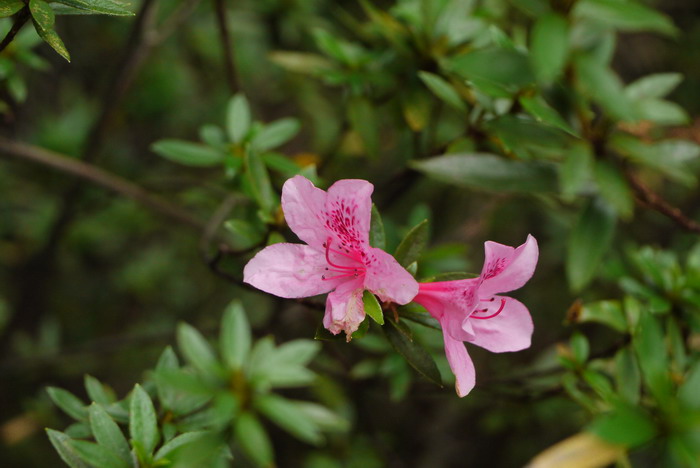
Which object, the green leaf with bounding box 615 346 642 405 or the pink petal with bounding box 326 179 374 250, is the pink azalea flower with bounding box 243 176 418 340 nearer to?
the pink petal with bounding box 326 179 374 250

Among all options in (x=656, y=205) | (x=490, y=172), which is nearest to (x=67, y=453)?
(x=490, y=172)

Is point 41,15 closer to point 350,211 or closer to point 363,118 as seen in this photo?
point 350,211

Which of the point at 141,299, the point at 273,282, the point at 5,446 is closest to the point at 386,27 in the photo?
the point at 273,282

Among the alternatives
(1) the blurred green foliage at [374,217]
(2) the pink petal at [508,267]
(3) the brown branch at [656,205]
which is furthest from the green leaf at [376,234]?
(3) the brown branch at [656,205]

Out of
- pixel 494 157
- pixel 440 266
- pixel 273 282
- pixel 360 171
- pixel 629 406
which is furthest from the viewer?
pixel 360 171

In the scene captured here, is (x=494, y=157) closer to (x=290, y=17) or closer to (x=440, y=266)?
(x=440, y=266)

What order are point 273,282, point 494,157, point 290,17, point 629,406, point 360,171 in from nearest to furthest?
point 273,282 → point 629,406 → point 494,157 → point 290,17 → point 360,171
